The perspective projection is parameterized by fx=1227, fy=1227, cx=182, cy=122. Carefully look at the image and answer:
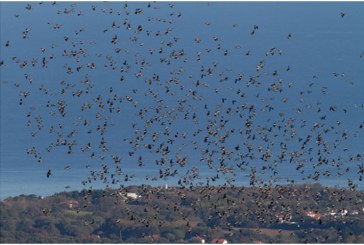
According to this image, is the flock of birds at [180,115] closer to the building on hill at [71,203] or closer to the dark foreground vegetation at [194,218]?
the building on hill at [71,203]

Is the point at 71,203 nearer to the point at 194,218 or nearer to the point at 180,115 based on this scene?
the point at 194,218

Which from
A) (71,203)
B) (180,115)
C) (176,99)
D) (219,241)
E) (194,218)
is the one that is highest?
(176,99)

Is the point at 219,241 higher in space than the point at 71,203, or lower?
lower

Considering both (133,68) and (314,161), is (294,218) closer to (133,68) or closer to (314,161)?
(314,161)

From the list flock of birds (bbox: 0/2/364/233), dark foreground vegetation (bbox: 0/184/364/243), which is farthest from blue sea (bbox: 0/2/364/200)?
dark foreground vegetation (bbox: 0/184/364/243)

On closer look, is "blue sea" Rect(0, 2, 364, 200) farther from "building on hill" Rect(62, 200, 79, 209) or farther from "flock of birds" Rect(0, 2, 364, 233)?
"building on hill" Rect(62, 200, 79, 209)

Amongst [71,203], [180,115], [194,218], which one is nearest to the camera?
[194,218]

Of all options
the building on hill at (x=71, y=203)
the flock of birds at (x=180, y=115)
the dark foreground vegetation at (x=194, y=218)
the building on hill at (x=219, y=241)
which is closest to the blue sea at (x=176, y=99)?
the flock of birds at (x=180, y=115)

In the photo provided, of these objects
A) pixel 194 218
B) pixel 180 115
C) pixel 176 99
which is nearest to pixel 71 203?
pixel 194 218

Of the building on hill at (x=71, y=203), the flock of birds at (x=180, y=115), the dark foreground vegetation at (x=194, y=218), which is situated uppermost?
the flock of birds at (x=180, y=115)
